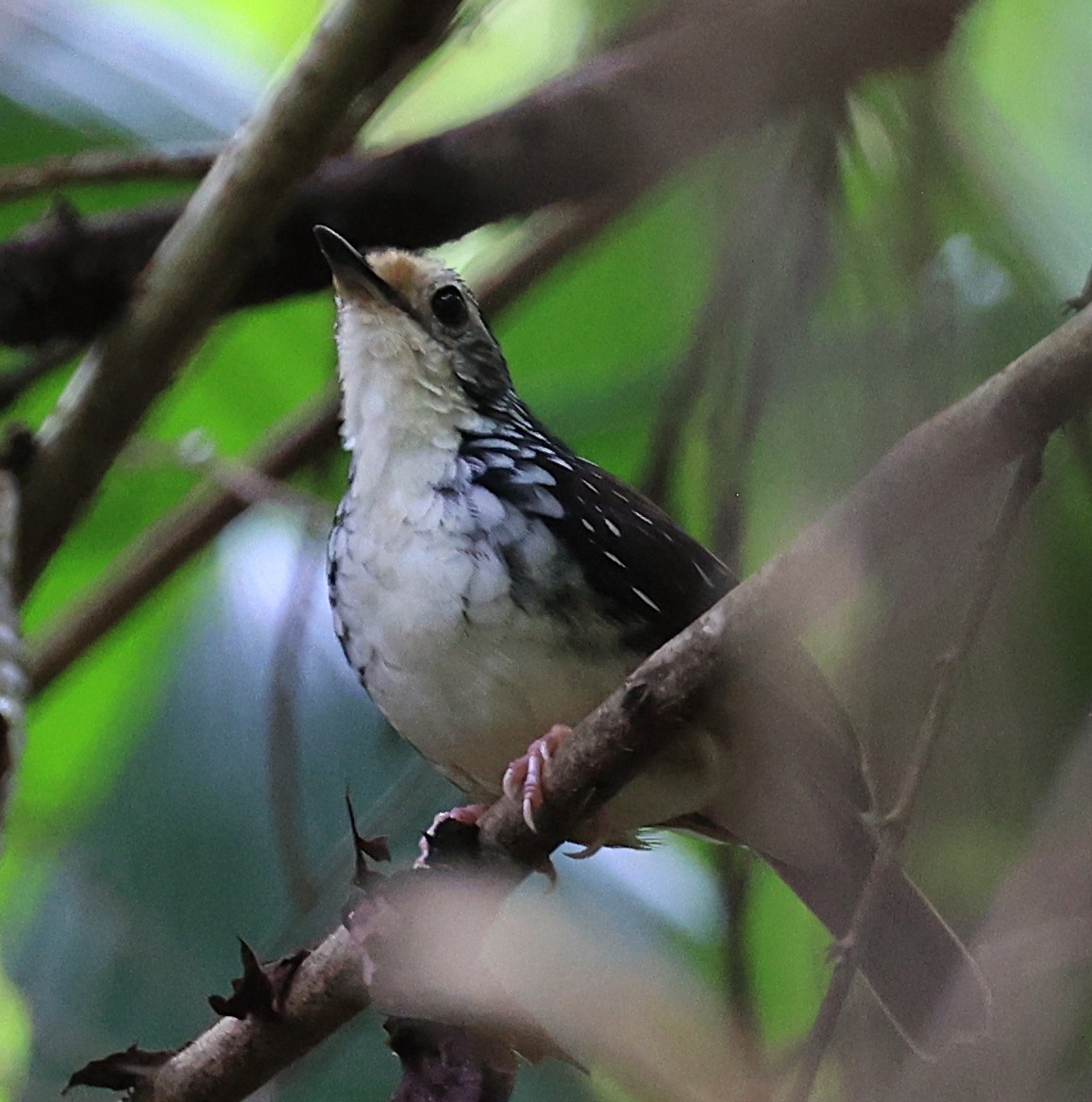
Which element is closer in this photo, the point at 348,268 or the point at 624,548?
the point at 624,548

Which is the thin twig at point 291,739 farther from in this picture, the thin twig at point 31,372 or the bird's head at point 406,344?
the thin twig at point 31,372

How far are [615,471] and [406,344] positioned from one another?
0.88 m

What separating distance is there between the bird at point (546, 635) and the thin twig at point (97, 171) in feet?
2.55

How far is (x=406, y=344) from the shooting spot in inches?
98.7

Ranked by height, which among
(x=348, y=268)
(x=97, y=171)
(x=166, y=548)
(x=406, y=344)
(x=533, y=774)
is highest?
(x=97, y=171)

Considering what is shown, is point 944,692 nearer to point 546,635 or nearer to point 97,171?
point 546,635

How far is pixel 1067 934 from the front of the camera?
1142 mm

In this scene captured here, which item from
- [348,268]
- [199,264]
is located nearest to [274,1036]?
[348,268]

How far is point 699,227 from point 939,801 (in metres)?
1.03

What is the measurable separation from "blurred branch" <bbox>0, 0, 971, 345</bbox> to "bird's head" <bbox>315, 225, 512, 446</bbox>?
25 centimetres

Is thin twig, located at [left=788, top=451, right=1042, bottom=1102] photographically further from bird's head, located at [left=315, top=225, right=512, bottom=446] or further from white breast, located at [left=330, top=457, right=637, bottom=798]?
bird's head, located at [left=315, top=225, right=512, bottom=446]

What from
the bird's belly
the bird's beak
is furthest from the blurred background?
the bird's beak

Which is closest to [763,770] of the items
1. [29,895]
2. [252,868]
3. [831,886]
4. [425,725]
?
[831,886]

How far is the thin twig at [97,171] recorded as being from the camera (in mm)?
2836
